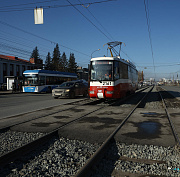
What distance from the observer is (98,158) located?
3666 millimetres

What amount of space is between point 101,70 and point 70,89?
215 inches

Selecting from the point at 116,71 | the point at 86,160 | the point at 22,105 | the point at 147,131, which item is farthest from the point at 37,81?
the point at 86,160

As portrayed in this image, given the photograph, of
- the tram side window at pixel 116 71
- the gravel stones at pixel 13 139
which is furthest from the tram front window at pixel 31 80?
the gravel stones at pixel 13 139

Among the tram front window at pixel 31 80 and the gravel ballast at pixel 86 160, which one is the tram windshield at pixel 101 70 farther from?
the tram front window at pixel 31 80

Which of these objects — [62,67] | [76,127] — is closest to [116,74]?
[76,127]

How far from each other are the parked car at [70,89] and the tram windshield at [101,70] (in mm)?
4812

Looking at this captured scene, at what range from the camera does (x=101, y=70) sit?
13.1m

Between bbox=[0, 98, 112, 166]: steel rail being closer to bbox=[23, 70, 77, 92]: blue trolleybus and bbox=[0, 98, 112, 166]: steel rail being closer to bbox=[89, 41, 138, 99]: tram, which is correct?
bbox=[89, 41, 138, 99]: tram

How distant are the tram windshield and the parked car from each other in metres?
4.81

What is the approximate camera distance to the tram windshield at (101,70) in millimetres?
12836

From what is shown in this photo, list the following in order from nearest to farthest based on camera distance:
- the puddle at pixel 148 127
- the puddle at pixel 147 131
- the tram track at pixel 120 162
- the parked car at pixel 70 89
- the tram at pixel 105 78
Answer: the tram track at pixel 120 162
the puddle at pixel 147 131
the puddle at pixel 148 127
the tram at pixel 105 78
the parked car at pixel 70 89

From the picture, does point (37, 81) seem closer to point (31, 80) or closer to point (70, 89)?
point (31, 80)

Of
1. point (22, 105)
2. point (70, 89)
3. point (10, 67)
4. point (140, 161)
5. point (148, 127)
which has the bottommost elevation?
point (140, 161)

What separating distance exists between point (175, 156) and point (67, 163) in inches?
83.0
